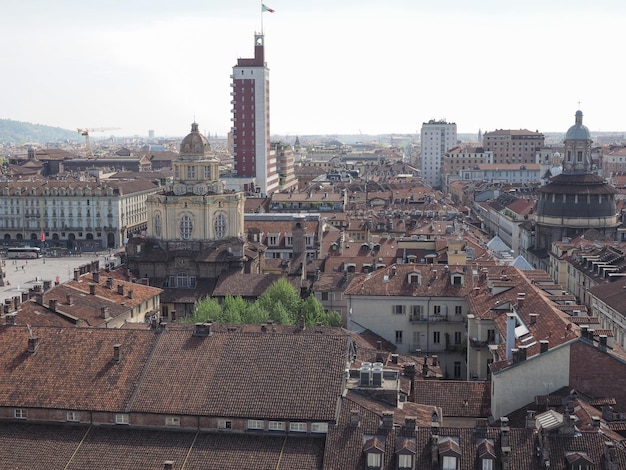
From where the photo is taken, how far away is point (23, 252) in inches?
6491

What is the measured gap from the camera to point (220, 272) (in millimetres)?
101000

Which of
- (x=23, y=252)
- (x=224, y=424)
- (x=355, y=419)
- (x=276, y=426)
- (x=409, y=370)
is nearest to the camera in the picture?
(x=355, y=419)

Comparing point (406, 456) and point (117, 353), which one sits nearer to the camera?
point (406, 456)

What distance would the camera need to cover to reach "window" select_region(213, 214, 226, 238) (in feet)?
352

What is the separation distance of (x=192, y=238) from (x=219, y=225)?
12.0 ft

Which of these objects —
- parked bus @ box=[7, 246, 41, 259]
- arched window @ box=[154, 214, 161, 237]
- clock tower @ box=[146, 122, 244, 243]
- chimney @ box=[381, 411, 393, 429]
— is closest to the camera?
chimney @ box=[381, 411, 393, 429]

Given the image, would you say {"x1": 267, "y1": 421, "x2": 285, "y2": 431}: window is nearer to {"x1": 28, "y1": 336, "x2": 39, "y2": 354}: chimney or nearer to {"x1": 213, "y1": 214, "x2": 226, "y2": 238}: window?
{"x1": 28, "y1": 336, "x2": 39, "y2": 354}: chimney

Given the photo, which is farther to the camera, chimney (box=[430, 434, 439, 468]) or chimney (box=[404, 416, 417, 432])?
chimney (box=[404, 416, 417, 432])

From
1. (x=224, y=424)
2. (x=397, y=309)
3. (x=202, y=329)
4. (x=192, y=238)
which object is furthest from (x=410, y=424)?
(x=192, y=238)

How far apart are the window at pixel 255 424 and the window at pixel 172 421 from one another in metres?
3.76

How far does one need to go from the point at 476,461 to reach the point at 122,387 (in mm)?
18820

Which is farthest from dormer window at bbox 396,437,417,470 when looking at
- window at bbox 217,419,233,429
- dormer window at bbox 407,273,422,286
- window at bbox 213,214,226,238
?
window at bbox 213,214,226,238

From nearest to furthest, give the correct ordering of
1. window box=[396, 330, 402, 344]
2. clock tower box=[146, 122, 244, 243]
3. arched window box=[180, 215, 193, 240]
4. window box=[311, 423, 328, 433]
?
window box=[311, 423, 328, 433] → window box=[396, 330, 402, 344] → clock tower box=[146, 122, 244, 243] → arched window box=[180, 215, 193, 240]

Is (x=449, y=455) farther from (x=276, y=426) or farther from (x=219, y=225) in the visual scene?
(x=219, y=225)
